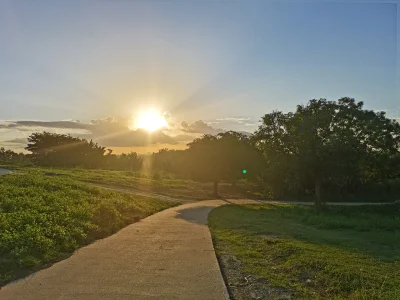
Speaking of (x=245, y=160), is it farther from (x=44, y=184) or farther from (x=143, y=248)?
(x=143, y=248)

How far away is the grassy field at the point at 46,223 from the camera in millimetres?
7777

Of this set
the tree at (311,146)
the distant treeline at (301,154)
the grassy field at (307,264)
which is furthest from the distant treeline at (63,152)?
the grassy field at (307,264)

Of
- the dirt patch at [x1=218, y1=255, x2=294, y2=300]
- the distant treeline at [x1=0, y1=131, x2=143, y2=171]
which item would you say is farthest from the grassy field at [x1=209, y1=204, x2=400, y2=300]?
the distant treeline at [x1=0, y1=131, x2=143, y2=171]

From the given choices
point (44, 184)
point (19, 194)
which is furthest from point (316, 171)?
point (19, 194)

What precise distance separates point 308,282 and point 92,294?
141 inches

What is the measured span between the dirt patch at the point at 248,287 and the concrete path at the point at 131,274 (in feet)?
0.65

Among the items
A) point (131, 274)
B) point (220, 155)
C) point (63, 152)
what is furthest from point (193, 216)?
point (63, 152)

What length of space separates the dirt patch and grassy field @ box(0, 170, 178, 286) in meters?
3.62

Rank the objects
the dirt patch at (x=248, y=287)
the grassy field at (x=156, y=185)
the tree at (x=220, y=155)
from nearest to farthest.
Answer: the dirt patch at (x=248, y=287) < the grassy field at (x=156, y=185) < the tree at (x=220, y=155)

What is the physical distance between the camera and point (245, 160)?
3816 centimetres

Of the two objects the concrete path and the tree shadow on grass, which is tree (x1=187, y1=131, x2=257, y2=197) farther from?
the concrete path

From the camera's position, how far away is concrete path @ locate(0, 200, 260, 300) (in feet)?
19.8

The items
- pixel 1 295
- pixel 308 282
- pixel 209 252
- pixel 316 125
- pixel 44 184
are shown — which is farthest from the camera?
pixel 316 125

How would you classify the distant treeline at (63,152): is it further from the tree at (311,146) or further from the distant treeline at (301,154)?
the tree at (311,146)
